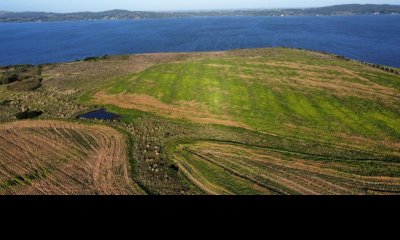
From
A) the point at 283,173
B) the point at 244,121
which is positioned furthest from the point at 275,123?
the point at 283,173

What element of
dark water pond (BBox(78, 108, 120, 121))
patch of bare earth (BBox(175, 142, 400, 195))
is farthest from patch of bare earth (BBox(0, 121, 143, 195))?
patch of bare earth (BBox(175, 142, 400, 195))

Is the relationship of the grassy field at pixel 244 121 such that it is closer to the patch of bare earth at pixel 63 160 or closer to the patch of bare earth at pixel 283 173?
the patch of bare earth at pixel 283 173

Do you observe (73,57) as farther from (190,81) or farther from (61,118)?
(61,118)

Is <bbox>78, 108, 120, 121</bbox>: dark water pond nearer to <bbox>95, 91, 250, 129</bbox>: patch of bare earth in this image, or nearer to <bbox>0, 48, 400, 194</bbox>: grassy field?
<bbox>0, 48, 400, 194</bbox>: grassy field

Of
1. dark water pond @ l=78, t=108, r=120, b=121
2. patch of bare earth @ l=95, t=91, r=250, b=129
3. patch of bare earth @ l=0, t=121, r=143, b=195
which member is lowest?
patch of bare earth @ l=0, t=121, r=143, b=195

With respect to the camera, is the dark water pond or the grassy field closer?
the grassy field
